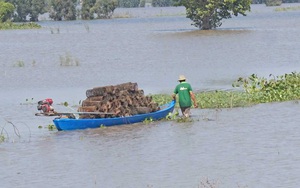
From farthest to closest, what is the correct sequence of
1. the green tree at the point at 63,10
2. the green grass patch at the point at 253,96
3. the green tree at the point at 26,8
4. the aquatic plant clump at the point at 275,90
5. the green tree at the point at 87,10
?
the green tree at the point at 87,10
the green tree at the point at 63,10
the green tree at the point at 26,8
the aquatic plant clump at the point at 275,90
the green grass patch at the point at 253,96

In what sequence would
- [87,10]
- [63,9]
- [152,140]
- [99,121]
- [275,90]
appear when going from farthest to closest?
[63,9] → [87,10] → [275,90] → [99,121] → [152,140]

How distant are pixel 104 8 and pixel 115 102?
358 feet

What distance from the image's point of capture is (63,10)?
135 meters

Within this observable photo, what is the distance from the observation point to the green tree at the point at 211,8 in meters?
77.0

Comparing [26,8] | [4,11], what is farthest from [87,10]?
[4,11]

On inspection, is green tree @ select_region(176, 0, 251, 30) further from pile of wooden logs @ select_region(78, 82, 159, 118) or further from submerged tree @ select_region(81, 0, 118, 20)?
submerged tree @ select_region(81, 0, 118, 20)

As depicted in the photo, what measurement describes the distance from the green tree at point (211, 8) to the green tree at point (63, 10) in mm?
53301

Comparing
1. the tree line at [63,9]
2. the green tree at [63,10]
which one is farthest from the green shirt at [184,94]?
the green tree at [63,10]

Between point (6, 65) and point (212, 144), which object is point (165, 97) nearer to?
point (212, 144)

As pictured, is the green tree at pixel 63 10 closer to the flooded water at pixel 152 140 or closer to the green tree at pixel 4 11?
the green tree at pixel 4 11

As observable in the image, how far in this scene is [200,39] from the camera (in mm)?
69875

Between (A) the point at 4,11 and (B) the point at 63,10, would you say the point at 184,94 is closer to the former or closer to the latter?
(A) the point at 4,11

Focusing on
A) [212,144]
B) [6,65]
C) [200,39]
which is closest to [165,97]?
[212,144]

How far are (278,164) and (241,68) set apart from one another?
2541 cm
